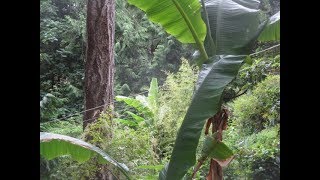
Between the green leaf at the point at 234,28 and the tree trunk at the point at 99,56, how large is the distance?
1506mm

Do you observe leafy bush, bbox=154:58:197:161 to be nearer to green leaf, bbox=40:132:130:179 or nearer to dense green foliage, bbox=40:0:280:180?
dense green foliage, bbox=40:0:280:180

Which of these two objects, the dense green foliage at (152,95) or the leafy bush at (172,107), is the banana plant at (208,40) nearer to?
the dense green foliage at (152,95)

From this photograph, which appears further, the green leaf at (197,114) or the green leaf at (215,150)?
the green leaf at (215,150)

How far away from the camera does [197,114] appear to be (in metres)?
1.04

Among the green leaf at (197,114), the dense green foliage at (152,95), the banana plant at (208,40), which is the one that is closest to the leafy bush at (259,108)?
the dense green foliage at (152,95)

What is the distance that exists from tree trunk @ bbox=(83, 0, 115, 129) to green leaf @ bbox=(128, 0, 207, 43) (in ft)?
4.67

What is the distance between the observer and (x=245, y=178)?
264 centimetres

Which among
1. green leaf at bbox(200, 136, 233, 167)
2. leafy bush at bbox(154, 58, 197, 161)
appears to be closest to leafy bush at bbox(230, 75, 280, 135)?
leafy bush at bbox(154, 58, 197, 161)

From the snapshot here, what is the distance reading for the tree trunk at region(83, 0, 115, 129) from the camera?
288 cm

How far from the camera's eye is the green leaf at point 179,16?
144cm
